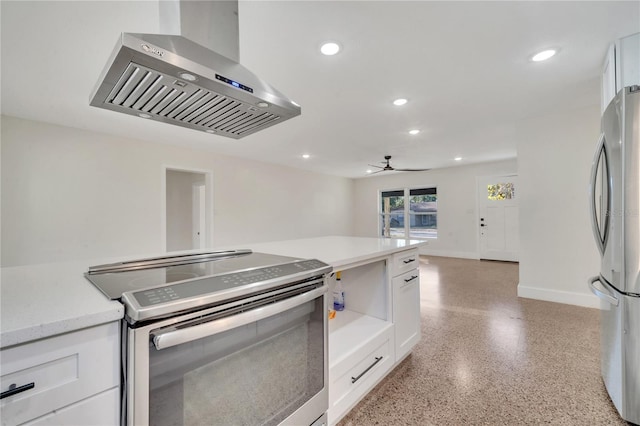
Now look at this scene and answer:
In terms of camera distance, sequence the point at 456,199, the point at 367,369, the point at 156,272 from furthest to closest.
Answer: the point at 456,199
the point at 367,369
the point at 156,272

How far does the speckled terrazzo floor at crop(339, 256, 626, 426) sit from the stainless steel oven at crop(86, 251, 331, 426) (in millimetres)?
662

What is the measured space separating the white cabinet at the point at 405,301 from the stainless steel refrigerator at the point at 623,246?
3.42 ft

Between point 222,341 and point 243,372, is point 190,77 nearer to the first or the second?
point 222,341

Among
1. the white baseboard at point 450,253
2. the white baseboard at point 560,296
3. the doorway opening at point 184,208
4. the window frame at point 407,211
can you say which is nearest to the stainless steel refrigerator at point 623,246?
the white baseboard at point 560,296

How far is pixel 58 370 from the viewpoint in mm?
588

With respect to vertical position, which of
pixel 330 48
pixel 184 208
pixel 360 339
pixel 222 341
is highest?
pixel 330 48

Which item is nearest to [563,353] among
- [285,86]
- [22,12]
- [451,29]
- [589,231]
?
[589,231]

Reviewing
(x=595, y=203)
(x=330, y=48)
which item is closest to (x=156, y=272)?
(x=330, y=48)

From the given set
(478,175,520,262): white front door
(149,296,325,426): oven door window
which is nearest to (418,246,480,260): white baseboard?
(478,175,520,262): white front door

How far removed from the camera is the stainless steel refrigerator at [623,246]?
137 centimetres

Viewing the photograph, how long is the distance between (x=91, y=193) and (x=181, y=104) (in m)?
3.60

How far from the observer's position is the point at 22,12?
5.28 feet

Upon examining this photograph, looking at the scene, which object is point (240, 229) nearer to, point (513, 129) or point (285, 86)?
point (285, 86)

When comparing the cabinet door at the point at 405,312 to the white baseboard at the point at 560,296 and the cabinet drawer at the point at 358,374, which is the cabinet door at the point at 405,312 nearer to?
the cabinet drawer at the point at 358,374
